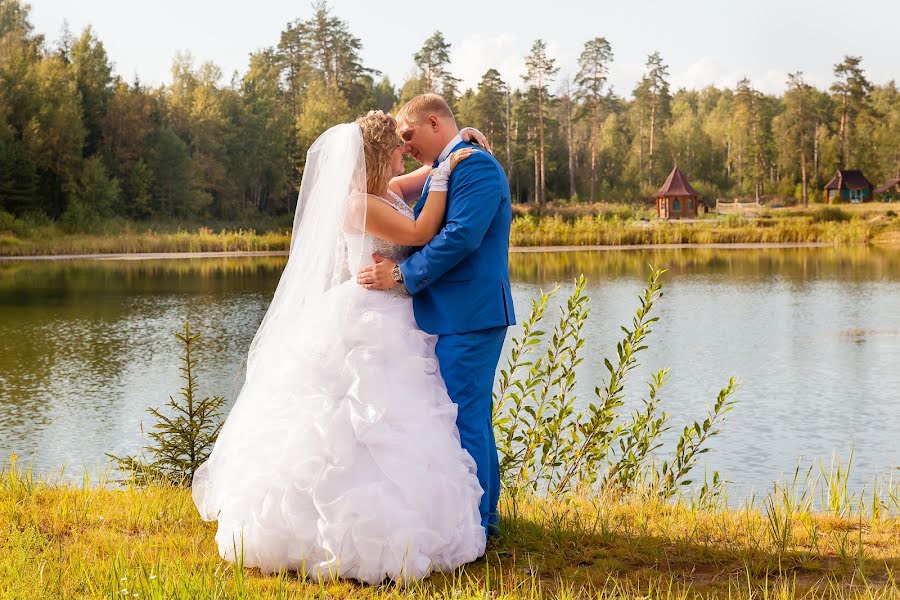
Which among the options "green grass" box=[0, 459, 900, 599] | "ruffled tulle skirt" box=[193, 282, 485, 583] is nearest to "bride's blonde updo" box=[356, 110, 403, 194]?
"ruffled tulle skirt" box=[193, 282, 485, 583]

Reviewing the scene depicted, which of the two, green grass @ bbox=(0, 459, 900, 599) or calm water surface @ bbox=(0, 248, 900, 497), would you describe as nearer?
green grass @ bbox=(0, 459, 900, 599)

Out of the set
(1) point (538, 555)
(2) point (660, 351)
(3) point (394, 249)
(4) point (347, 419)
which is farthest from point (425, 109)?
(2) point (660, 351)

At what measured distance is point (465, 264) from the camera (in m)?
4.31

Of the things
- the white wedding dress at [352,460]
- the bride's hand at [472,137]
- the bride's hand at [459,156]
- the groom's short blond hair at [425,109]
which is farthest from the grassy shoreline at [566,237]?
the white wedding dress at [352,460]

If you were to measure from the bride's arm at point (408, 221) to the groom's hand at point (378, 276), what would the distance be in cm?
12

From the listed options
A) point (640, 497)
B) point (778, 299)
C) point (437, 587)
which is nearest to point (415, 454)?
point (437, 587)

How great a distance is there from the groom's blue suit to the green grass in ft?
1.44

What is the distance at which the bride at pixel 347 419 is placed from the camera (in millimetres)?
3901

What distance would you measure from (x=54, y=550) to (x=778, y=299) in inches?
855

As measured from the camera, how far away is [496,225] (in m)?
4.40

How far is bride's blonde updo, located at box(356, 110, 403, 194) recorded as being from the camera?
435cm

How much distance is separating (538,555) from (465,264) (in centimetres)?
130

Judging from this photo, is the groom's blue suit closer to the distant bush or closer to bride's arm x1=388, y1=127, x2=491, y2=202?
bride's arm x1=388, y1=127, x2=491, y2=202

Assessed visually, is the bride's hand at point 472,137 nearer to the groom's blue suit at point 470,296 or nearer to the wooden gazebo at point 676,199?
the groom's blue suit at point 470,296
